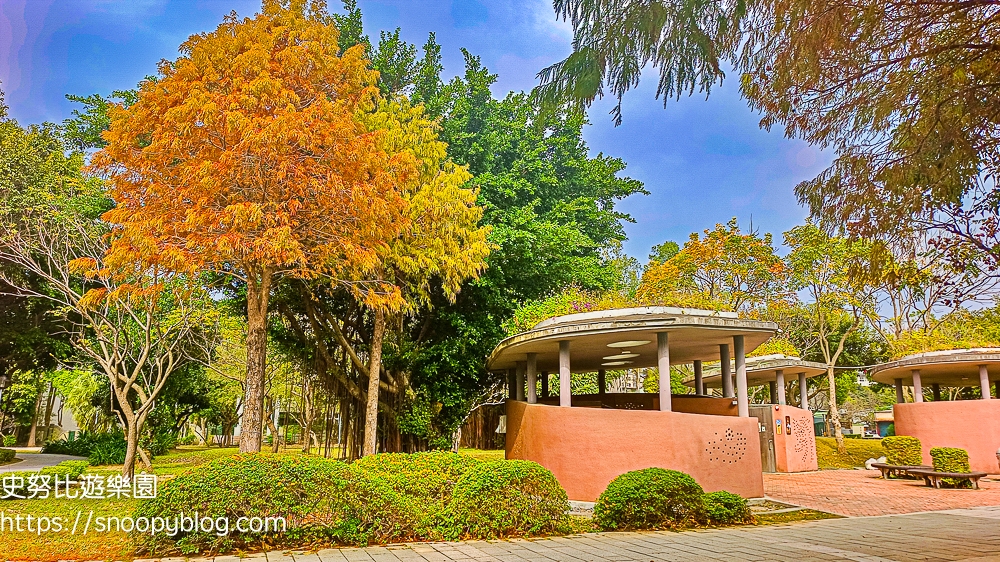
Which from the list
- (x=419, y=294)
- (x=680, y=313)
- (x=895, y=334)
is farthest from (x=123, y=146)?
(x=895, y=334)

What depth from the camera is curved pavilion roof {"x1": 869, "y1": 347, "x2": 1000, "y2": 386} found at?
44.8 feet

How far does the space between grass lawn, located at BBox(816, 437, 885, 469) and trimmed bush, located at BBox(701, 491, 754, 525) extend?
1174 centimetres

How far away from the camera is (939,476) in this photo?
11320 millimetres

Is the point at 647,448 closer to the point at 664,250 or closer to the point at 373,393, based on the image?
the point at 373,393

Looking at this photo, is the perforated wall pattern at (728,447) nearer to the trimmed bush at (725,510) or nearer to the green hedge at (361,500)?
the trimmed bush at (725,510)

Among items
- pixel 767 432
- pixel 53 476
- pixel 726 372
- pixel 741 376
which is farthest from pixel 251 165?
pixel 767 432

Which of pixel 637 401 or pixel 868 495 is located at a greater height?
pixel 637 401

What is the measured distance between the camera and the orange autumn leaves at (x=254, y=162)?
8875 millimetres

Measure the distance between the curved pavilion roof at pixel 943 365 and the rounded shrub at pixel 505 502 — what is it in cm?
1202

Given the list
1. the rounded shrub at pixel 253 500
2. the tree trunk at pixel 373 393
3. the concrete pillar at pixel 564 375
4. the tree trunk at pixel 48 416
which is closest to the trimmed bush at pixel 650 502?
the concrete pillar at pixel 564 375

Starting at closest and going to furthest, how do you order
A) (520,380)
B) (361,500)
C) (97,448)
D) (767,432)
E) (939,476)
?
(361,500)
(939,476)
(520,380)
(767,432)
(97,448)

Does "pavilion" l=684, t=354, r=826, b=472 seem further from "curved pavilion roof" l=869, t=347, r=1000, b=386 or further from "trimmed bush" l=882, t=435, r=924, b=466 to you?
"trimmed bush" l=882, t=435, r=924, b=466

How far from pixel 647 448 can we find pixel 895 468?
760 cm

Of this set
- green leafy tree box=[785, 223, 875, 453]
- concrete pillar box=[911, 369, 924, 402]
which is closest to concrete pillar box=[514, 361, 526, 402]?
concrete pillar box=[911, 369, 924, 402]
